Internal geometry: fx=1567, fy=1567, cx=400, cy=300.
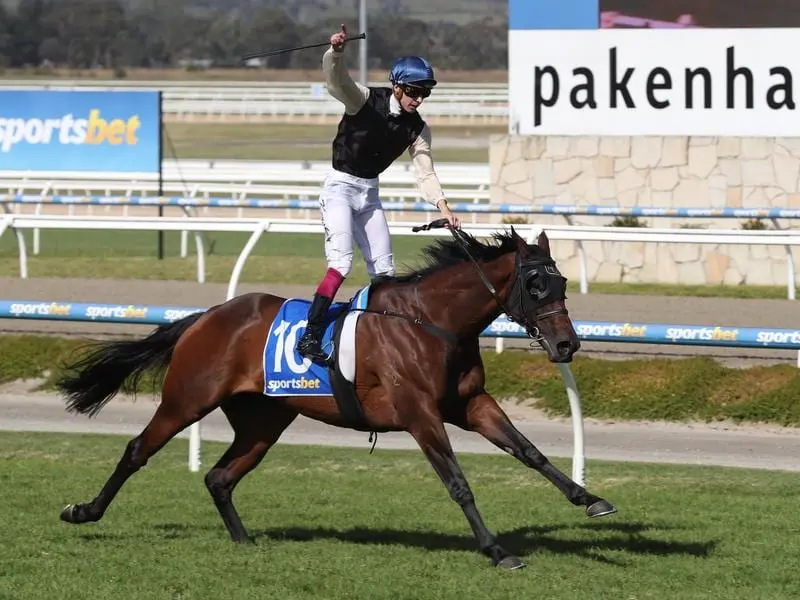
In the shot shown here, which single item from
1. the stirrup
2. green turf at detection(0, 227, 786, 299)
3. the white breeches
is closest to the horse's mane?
the white breeches

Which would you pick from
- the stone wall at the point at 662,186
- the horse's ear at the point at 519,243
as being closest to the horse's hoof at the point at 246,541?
the horse's ear at the point at 519,243

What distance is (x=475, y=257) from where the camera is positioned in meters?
5.65

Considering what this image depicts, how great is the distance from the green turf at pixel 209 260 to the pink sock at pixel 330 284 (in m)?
5.06

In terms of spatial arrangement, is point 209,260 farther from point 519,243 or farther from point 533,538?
point 519,243

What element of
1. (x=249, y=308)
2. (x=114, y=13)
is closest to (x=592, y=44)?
(x=249, y=308)

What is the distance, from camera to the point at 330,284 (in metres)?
5.74

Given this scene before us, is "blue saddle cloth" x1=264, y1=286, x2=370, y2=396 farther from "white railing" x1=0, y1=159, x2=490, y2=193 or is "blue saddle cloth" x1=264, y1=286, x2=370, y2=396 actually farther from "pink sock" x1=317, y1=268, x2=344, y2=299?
"white railing" x1=0, y1=159, x2=490, y2=193

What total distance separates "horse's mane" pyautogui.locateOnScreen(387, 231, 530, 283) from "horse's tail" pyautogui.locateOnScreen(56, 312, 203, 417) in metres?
0.94

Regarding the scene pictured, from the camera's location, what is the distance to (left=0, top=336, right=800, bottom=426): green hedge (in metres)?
8.76

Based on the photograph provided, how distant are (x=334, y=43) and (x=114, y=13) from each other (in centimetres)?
5670

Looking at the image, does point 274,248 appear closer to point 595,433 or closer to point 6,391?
point 6,391

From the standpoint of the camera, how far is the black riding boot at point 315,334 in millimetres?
5664

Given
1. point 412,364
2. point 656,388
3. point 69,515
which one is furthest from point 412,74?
point 656,388

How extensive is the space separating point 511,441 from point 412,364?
441mm
